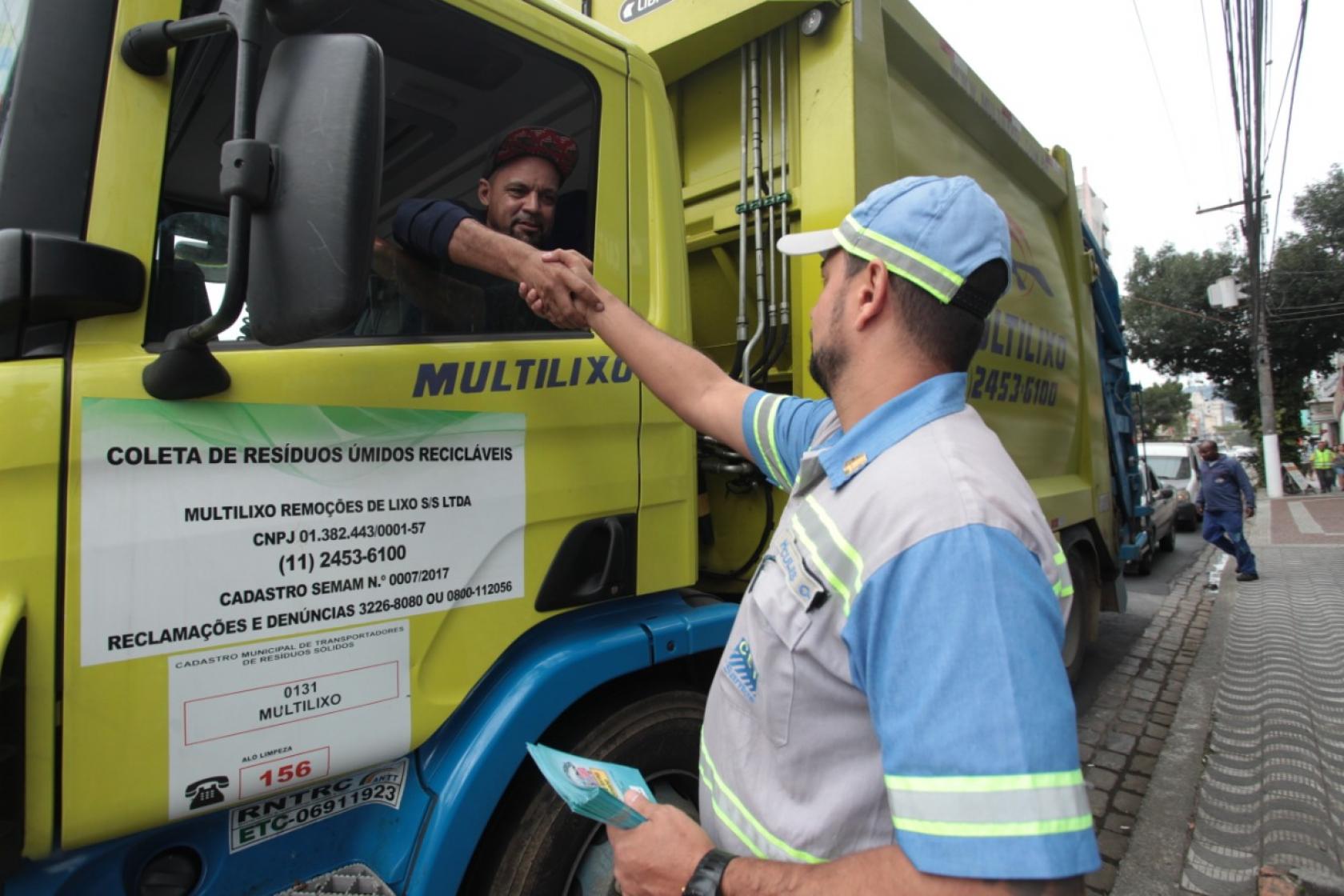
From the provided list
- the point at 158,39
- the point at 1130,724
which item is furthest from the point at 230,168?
the point at 1130,724

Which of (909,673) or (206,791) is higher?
(909,673)

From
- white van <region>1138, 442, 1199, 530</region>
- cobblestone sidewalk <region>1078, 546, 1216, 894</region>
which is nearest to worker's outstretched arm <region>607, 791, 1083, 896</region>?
cobblestone sidewalk <region>1078, 546, 1216, 894</region>

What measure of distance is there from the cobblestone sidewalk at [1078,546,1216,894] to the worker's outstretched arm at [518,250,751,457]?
2129 mm

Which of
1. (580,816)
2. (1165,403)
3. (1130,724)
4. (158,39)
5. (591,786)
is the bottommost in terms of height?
(1130,724)

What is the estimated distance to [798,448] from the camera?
5.24 feet

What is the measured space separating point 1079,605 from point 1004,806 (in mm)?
4205

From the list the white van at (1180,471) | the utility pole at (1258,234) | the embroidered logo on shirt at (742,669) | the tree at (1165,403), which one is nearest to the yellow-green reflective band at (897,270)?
the embroidered logo on shirt at (742,669)

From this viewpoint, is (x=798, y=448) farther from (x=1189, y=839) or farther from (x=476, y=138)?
(x=1189, y=839)

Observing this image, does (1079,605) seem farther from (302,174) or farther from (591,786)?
(302,174)

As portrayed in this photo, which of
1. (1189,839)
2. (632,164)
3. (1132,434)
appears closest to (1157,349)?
(1132,434)

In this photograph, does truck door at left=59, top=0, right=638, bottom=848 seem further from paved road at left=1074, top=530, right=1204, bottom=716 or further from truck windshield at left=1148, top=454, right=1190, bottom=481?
truck windshield at left=1148, top=454, right=1190, bottom=481

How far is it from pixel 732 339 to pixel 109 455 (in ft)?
5.67

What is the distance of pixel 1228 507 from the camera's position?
834cm

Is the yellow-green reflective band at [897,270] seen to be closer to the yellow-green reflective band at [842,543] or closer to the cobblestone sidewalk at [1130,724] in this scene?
the yellow-green reflective band at [842,543]
